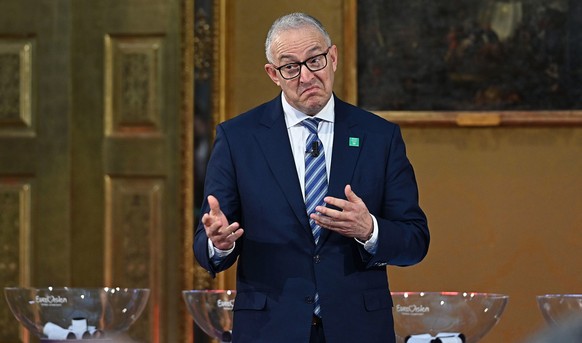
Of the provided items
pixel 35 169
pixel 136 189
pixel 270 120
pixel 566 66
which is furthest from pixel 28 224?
pixel 270 120

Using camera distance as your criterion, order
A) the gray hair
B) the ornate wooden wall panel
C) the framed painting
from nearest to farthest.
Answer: the gray hair
the framed painting
the ornate wooden wall panel

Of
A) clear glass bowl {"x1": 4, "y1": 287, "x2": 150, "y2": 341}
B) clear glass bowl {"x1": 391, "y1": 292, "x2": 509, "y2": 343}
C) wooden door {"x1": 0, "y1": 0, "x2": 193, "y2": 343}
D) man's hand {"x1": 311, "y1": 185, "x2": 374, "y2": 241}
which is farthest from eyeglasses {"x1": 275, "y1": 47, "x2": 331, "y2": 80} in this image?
wooden door {"x1": 0, "y1": 0, "x2": 193, "y2": 343}

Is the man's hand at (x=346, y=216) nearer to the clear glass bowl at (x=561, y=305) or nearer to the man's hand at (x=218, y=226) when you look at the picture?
the man's hand at (x=218, y=226)

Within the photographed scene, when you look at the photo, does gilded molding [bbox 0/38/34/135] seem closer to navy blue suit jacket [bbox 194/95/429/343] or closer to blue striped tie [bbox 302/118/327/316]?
navy blue suit jacket [bbox 194/95/429/343]

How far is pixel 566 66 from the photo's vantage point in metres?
4.62

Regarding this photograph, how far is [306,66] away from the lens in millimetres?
2123

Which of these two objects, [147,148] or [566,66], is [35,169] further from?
[566,66]

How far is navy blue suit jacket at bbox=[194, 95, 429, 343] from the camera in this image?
6.67 ft

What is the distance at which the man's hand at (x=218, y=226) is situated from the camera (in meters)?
1.90

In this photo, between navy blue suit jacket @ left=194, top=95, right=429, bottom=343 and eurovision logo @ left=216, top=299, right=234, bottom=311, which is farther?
eurovision logo @ left=216, top=299, right=234, bottom=311

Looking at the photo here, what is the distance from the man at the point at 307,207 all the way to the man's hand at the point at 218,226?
29 mm

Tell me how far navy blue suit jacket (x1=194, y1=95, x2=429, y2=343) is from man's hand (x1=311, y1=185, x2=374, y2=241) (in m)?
0.09

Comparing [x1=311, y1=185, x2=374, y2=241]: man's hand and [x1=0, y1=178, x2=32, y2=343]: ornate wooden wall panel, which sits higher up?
[x1=311, y1=185, x2=374, y2=241]: man's hand

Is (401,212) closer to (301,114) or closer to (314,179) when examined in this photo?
(314,179)
